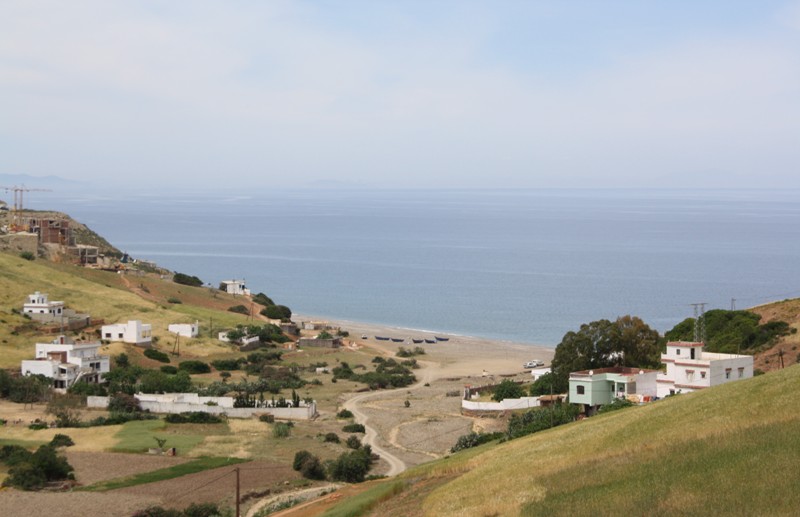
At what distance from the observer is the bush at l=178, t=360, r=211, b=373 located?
2537 inches

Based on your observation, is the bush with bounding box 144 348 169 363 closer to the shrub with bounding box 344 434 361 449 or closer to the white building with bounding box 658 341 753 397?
the shrub with bounding box 344 434 361 449

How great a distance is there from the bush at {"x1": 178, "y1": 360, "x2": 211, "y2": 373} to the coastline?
49.4ft

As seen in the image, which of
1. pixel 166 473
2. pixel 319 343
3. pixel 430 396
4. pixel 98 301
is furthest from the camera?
pixel 319 343

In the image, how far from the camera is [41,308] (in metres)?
71.9

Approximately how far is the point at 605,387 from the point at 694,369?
390 centimetres

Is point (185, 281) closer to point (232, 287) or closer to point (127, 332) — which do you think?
point (232, 287)

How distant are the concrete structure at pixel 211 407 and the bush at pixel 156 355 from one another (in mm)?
13782

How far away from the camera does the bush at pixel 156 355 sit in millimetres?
66125

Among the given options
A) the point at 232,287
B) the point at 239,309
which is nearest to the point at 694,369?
the point at 239,309

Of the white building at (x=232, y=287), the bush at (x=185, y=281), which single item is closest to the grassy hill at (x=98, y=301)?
the white building at (x=232, y=287)

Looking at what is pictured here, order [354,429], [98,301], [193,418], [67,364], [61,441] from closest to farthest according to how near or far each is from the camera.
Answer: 1. [61,441]
2. [354,429]
3. [193,418]
4. [67,364]
5. [98,301]

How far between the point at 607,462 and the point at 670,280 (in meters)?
118

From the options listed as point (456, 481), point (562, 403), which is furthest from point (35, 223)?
point (456, 481)

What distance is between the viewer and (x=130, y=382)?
57.4 metres
